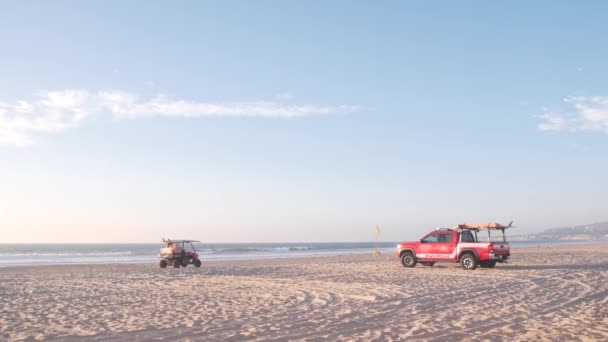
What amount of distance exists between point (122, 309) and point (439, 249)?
603 inches

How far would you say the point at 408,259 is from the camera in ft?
76.8

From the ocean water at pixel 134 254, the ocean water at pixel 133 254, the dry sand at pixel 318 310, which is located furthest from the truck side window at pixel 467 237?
the ocean water at pixel 133 254

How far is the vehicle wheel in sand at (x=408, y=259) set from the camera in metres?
23.1

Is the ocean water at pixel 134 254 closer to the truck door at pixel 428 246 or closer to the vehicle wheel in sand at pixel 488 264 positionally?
the truck door at pixel 428 246

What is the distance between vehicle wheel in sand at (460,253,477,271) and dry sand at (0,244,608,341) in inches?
168

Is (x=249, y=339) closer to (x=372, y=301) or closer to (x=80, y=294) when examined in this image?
(x=372, y=301)

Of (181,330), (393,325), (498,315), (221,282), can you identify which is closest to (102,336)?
(181,330)

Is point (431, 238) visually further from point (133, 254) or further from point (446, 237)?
point (133, 254)

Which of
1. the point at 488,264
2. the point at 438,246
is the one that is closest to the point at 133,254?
the point at 438,246

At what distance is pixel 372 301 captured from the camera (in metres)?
11.7

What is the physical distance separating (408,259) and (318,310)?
13902 mm

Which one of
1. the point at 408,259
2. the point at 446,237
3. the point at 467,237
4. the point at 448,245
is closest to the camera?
the point at 448,245

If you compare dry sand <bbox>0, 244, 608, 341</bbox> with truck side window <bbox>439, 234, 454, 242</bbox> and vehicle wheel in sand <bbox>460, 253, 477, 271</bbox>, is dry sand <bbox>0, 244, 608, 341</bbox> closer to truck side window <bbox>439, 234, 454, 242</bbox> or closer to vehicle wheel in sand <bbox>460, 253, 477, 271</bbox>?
vehicle wheel in sand <bbox>460, 253, 477, 271</bbox>

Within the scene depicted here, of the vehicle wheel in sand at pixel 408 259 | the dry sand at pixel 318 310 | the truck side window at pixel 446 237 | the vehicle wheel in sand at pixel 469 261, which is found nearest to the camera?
the dry sand at pixel 318 310
